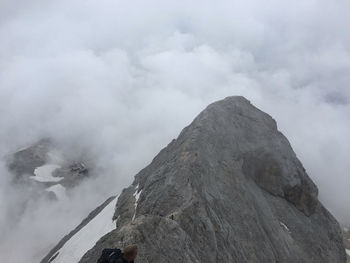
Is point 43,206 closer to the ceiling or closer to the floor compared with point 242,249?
closer to the ceiling

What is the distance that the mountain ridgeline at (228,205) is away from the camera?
22.5 m

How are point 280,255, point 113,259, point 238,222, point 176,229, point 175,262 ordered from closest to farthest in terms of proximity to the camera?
point 113,259 < point 175,262 < point 176,229 < point 238,222 < point 280,255

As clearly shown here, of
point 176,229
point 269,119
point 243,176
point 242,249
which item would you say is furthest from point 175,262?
point 269,119

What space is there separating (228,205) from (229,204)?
0.85 feet

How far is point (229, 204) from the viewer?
31344 millimetres

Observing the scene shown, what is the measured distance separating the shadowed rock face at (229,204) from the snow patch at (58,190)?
13808cm

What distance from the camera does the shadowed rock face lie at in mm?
22531

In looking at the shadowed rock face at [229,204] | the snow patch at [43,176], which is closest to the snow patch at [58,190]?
the snow patch at [43,176]

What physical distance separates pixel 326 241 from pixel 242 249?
17.0 meters

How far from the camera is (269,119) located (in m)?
51.8

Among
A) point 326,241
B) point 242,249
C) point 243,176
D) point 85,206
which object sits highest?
point 85,206

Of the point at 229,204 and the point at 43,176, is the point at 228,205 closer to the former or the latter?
the point at 229,204

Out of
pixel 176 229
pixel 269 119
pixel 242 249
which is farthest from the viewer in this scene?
pixel 269 119

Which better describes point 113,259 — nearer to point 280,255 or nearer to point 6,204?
point 280,255
